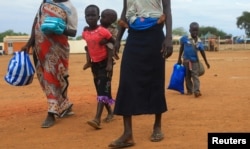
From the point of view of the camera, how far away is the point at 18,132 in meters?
5.62

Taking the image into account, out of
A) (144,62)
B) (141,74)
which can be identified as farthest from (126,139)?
(144,62)

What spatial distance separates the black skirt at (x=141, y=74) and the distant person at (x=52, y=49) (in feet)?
5.24

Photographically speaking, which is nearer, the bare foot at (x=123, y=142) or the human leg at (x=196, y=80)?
the bare foot at (x=123, y=142)

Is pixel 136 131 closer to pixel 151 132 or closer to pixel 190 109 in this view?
pixel 151 132

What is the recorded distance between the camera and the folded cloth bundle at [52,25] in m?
5.73

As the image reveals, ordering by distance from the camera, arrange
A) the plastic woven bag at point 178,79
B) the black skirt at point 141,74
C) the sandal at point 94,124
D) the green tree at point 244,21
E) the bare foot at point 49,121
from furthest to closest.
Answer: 1. the green tree at point 244,21
2. the plastic woven bag at point 178,79
3. the bare foot at point 49,121
4. the sandal at point 94,124
5. the black skirt at point 141,74

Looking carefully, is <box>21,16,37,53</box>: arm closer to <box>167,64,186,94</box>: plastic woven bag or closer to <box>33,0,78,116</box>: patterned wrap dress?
<box>33,0,78,116</box>: patterned wrap dress

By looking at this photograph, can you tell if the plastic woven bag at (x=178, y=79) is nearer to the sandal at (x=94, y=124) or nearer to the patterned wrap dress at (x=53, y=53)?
the patterned wrap dress at (x=53, y=53)

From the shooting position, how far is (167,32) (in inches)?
182

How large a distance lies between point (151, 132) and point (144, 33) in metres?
1.27

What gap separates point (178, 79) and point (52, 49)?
381 cm

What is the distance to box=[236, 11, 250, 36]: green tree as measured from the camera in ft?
273

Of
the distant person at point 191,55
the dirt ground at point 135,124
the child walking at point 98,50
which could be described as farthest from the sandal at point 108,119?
the distant person at point 191,55

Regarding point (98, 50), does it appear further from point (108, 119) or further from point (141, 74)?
point (141, 74)
